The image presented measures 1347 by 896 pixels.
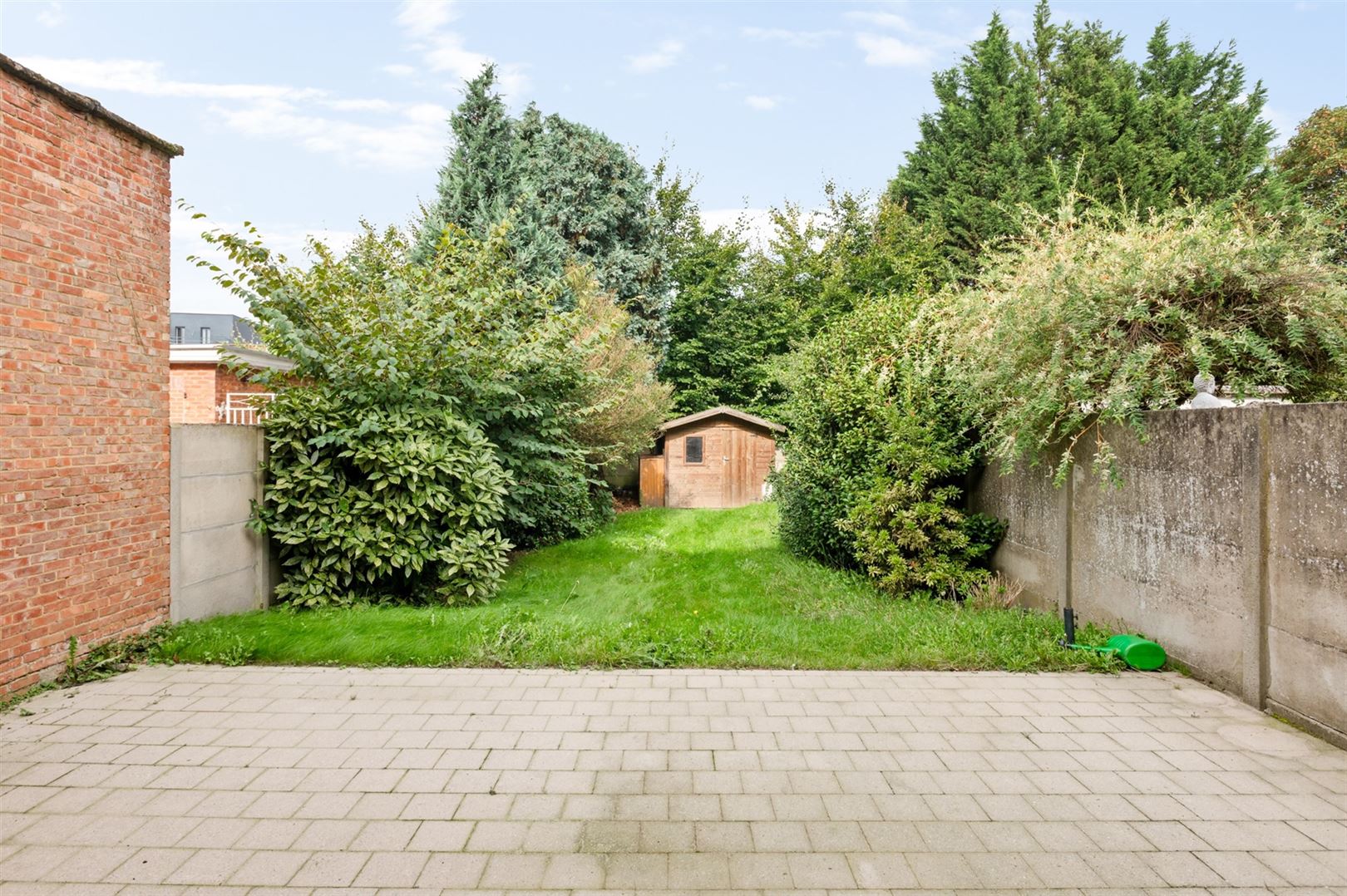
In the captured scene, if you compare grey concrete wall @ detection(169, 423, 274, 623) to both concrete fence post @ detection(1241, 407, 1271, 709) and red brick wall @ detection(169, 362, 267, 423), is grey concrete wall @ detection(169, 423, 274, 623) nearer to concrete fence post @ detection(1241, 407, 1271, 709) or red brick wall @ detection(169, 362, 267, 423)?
concrete fence post @ detection(1241, 407, 1271, 709)

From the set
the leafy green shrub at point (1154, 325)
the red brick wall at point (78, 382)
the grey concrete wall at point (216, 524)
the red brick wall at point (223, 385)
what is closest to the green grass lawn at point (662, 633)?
the grey concrete wall at point (216, 524)

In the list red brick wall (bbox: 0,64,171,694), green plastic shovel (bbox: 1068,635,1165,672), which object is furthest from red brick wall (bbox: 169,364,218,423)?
green plastic shovel (bbox: 1068,635,1165,672)

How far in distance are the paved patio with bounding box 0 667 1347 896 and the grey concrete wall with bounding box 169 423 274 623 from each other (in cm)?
114

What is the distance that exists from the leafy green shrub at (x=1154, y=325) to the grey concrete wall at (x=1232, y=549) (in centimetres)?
38

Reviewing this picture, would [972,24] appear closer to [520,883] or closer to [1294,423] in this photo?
[1294,423]

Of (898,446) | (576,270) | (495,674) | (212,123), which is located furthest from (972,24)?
(495,674)

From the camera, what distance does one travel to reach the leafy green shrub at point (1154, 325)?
4926mm

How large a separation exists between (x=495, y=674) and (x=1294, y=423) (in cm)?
494

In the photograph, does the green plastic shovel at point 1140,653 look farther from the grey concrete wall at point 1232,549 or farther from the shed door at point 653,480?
the shed door at point 653,480

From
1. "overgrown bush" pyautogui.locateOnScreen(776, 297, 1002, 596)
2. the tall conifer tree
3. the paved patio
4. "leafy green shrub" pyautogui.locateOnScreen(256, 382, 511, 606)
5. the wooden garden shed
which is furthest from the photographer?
the tall conifer tree

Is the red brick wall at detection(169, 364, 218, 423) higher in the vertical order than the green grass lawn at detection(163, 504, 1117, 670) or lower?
higher

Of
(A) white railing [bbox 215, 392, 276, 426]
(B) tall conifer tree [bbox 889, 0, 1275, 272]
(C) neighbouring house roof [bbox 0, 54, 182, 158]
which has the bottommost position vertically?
(A) white railing [bbox 215, 392, 276, 426]

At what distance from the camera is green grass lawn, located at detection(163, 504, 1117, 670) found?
4902mm

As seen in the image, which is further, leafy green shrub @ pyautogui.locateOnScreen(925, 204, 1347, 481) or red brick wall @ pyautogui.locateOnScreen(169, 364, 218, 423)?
red brick wall @ pyautogui.locateOnScreen(169, 364, 218, 423)
